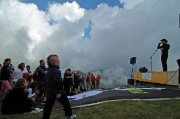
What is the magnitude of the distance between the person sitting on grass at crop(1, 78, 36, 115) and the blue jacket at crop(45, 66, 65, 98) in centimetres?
273

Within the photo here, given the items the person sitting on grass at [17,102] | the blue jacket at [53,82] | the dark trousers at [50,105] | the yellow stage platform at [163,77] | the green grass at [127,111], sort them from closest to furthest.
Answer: the blue jacket at [53,82], the dark trousers at [50,105], the green grass at [127,111], the person sitting on grass at [17,102], the yellow stage platform at [163,77]

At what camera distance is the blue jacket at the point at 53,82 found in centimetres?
665

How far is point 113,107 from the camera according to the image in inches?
310

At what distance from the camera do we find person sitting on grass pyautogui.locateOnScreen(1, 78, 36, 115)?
29.7 ft

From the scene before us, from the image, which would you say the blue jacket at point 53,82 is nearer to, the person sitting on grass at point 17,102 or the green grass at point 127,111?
the green grass at point 127,111

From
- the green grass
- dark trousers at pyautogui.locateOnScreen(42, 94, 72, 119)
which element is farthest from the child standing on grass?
the green grass

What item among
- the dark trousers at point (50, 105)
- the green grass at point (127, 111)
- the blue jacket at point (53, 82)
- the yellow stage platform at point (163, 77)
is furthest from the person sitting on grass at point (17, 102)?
the yellow stage platform at point (163, 77)

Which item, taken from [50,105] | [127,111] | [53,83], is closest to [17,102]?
[50,105]

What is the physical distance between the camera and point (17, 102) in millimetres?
9156

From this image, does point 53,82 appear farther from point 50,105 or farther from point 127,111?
point 127,111

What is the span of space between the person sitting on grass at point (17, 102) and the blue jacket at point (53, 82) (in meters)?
2.73

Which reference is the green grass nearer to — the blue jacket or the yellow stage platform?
the blue jacket

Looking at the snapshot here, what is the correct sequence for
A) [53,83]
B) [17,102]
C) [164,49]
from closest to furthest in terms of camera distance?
[53,83], [17,102], [164,49]

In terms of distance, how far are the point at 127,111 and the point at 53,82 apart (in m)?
2.20
